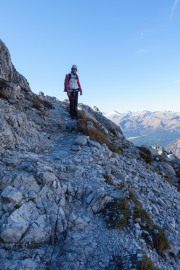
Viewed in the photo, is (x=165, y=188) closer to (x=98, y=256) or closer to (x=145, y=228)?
(x=145, y=228)

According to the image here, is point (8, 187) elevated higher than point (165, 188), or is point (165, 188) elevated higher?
point (8, 187)

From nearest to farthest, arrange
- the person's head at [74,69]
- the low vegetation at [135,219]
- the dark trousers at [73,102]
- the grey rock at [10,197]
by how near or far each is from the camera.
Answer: the grey rock at [10,197]
the low vegetation at [135,219]
the person's head at [74,69]
the dark trousers at [73,102]

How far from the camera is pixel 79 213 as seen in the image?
9805 mm

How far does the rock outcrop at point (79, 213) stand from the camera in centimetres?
783

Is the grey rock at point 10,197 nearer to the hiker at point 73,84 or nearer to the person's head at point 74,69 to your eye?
the hiker at point 73,84

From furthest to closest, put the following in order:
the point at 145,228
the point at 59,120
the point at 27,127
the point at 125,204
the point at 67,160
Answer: the point at 59,120, the point at 27,127, the point at 67,160, the point at 125,204, the point at 145,228

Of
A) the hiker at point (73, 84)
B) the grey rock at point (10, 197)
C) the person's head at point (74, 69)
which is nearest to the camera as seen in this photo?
the grey rock at point (10, 197)

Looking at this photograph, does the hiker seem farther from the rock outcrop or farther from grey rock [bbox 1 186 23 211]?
grey rock [bbox 1 186 23 211]

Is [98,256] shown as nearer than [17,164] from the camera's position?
Yes

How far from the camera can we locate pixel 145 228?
31.0 feet

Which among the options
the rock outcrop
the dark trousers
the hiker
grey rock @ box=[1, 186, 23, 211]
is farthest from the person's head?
grey rock @ box=[1, 186, 23, 211]

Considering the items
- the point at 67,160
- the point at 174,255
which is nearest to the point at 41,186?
the point at 67,160

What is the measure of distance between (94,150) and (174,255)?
8.02 metres

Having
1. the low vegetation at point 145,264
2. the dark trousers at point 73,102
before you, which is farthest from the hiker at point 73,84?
the low vegetation at point 145,264
